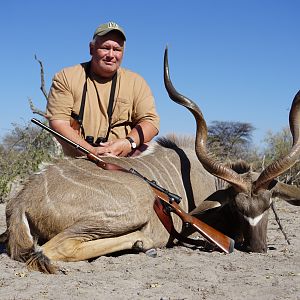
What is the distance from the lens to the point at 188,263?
3309 mm

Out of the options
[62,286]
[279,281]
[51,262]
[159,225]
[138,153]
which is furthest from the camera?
[138,153]

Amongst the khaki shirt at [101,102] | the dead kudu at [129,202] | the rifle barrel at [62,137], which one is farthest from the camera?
the khaki shirt at [101,102]

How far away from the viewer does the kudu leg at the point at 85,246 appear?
10.5 ft

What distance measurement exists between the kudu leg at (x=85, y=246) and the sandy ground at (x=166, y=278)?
2.3 inches

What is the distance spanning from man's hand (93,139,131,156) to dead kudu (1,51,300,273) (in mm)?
126

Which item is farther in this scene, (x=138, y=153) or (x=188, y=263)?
(x=138, y=153)

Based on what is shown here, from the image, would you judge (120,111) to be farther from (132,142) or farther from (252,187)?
(252,187)

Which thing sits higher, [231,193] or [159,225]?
[231,193]

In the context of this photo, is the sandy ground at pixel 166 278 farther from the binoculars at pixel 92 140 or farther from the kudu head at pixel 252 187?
the binoculars at pixel 92 140

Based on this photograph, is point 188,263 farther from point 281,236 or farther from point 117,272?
point 281,236

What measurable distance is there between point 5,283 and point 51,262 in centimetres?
37

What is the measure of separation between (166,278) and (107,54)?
7.13ft

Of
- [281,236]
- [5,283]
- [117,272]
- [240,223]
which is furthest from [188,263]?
[281,236]

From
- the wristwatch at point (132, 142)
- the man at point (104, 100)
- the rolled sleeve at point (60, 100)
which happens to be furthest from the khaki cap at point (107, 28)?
the wristwatch at point (132, 142)
